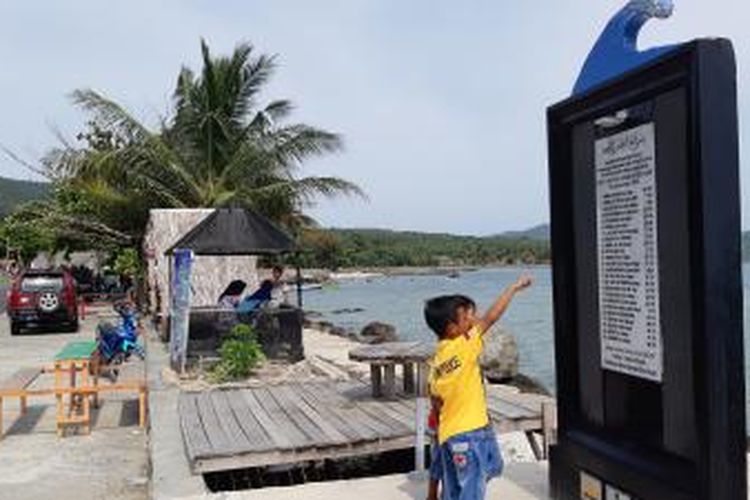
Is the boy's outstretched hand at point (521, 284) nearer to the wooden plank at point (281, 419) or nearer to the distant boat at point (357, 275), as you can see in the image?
the wooden plank at point (281, 419)

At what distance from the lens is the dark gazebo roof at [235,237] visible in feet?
47.2

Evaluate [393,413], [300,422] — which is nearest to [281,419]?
[300,422]

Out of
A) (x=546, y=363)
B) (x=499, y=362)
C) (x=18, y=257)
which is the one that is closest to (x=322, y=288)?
(x=18, y=257)

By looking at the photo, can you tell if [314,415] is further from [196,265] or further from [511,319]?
[511,319]

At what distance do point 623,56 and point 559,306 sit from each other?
136cm

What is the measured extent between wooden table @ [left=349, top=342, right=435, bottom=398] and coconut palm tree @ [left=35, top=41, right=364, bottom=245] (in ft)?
51.2

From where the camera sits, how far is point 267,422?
880 centimetres

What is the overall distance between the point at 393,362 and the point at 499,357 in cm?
1063

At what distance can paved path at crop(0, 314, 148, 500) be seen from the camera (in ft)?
27.6

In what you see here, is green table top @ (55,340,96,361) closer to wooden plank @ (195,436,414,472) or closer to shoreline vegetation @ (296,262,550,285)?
wooden plank @ (195,436,414,472)

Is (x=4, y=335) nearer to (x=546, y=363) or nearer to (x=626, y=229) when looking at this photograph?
(x=546, y=363)

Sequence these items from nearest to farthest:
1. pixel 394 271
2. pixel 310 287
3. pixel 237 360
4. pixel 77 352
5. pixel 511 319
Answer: pixel 77 352, pixel 237 360, pixel 511 319, pixel 310 287, pixel 394 271

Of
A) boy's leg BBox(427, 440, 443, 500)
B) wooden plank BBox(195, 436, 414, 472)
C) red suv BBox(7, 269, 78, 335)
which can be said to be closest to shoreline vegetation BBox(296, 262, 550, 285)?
red suv BBox(7, 269, 78, 335)

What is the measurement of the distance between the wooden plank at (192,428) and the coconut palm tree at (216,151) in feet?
49.8
